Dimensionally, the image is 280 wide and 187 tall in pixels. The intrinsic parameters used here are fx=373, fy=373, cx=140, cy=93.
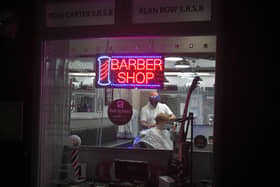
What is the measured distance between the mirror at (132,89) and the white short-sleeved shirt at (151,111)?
7cm

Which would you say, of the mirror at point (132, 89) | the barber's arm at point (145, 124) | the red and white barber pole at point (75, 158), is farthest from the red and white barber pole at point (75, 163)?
the barber's arm at point (145, 124)

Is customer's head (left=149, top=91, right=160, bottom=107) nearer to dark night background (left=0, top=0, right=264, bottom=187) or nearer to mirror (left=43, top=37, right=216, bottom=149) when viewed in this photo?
mirror (left=43, top=37, right=216, bottom=149)

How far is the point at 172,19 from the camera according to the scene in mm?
3785

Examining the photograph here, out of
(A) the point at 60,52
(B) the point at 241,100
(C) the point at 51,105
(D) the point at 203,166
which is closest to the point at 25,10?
(A) the point at 60,52

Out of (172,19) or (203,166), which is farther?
(203,166)

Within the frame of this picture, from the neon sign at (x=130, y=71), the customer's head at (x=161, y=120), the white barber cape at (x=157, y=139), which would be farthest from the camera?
the customer's head at (x=161, y=120)

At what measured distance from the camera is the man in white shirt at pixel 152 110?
23.0 ft

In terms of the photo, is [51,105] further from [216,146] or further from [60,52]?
[216,146]

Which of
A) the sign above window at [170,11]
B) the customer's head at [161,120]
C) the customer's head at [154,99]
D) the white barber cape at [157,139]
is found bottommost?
the white barber cape at [157,139]

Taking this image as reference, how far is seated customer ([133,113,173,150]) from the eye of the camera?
652 cm

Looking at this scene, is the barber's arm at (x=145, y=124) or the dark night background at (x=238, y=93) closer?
the dark night background at (x=238, y=93)

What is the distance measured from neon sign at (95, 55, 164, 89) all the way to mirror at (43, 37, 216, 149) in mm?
1251

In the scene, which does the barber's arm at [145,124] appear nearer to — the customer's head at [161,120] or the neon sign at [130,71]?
the customer's head at [161,120]

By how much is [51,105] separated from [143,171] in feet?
6.01
